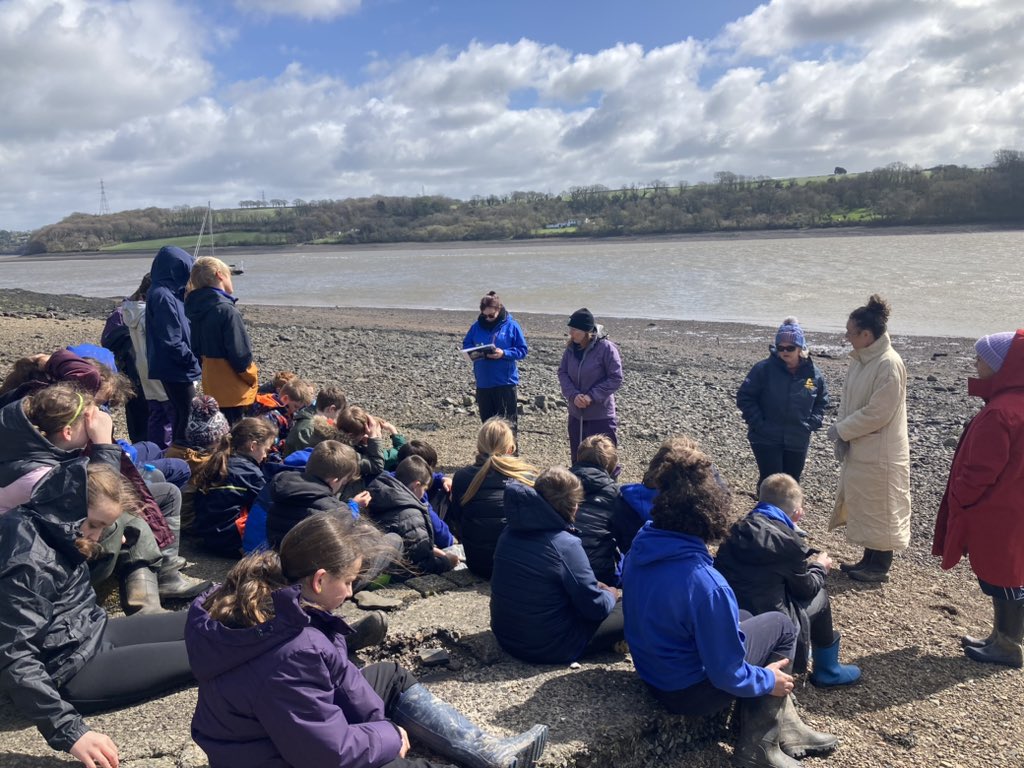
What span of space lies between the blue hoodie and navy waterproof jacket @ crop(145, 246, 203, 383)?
4288mm

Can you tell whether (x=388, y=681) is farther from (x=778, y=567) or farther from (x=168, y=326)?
(x=168, y=326)

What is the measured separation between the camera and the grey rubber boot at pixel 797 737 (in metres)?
3.59

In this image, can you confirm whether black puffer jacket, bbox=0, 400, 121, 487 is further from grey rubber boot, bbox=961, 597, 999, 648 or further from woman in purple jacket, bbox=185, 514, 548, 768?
grey rubber boot, bbox=961, 597, 999, 648

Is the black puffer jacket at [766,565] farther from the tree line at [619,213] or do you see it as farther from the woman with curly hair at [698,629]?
the tree line at [619,213]

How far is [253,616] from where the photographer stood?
262cm

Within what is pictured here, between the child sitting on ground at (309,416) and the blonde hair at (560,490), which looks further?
the child sitting on ground at (309,416)

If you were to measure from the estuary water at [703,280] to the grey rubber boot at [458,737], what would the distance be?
2107 centimetres

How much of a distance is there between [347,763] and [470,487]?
2469mm

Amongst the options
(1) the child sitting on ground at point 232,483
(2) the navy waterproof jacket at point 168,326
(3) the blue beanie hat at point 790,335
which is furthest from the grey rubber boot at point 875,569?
(2) the navy waterproof jacket at point 168,326

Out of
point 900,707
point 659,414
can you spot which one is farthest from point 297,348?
point 900,707

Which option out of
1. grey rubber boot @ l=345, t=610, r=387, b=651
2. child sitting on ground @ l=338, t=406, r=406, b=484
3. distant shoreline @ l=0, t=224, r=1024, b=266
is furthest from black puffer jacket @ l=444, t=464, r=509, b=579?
distant shoreline @ l=0, t=224, r=1024, b=266

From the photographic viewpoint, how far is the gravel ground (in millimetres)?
3465

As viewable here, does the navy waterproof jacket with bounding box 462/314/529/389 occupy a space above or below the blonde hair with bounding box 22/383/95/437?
below

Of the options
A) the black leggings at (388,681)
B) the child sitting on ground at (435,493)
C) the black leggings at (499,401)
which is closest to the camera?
the black leggings at (388,681)
